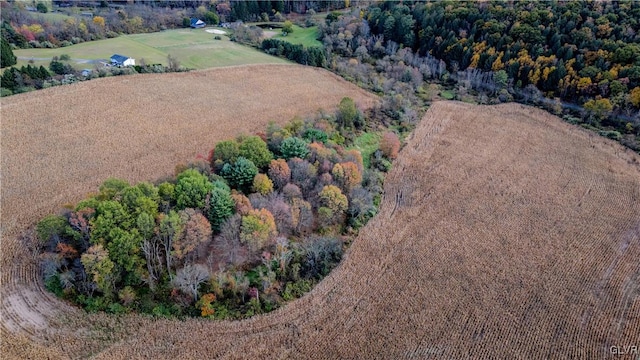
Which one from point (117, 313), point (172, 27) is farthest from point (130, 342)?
point (172, 27)

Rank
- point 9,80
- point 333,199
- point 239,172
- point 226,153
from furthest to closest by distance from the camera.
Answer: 1. point 9,80
2. point 226,153
3. point 239,172
4. point 333,199

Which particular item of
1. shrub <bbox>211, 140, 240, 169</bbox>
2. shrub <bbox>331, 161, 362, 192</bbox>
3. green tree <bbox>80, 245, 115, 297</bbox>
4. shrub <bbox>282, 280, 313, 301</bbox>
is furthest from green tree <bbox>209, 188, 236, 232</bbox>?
shrub <bbox>331, 161, 362, 192</bbox>

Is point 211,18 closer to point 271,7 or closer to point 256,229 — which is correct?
point 271,7

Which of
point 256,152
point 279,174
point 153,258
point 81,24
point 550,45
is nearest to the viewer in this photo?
point 153,258

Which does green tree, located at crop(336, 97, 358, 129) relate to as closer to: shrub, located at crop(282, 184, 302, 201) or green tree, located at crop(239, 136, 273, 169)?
green tree, located at crop(239, 136, 273, 169)

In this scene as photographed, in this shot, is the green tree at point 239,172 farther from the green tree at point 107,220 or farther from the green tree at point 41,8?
the green tree at point 41,8

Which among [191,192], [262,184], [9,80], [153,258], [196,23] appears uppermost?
[196,23]

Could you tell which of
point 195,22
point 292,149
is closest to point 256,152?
point 292,149
